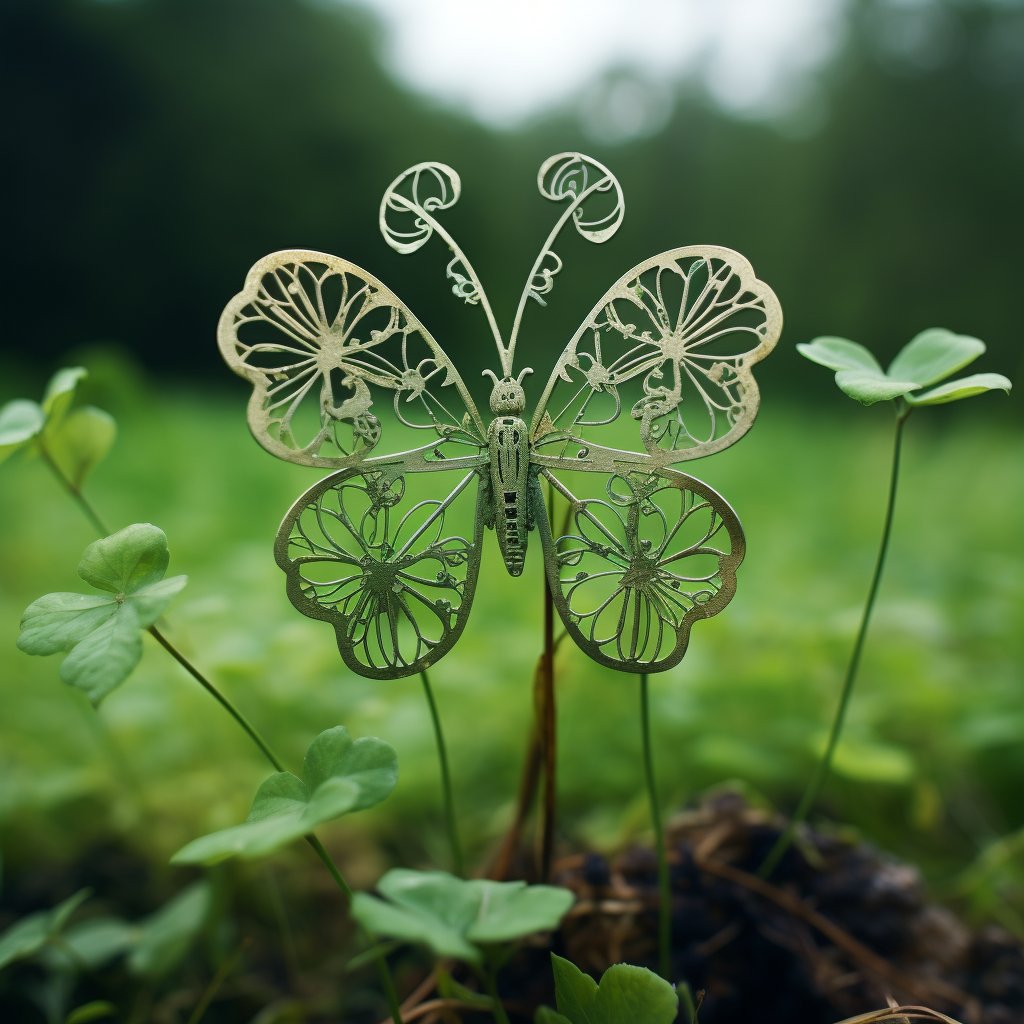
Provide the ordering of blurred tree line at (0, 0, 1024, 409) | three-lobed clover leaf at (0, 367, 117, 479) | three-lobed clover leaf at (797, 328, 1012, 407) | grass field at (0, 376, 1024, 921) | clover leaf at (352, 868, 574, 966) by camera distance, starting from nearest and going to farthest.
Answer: clover leaf at (352, 868, 574, 966)
three-lobed clover leaf at (797, 328, 1012, 407)
three-lobed clover leaf at (0, 367, 117, 479)
grass field at (0, 376, 1024, 921)
blurred tree line at (0, 0, 1024, 409)

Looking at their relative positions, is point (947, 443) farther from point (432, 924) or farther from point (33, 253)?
point (33, 253)

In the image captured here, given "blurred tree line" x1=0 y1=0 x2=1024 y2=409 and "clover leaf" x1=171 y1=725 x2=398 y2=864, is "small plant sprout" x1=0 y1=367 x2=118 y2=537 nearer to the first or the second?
"clover leaf" x1=171 y1=725 x2=398 y2=864

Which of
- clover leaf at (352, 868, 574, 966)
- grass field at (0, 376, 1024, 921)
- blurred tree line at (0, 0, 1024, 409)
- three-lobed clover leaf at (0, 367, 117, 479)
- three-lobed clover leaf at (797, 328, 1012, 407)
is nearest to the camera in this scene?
clover leaf at (352, 868, 574, 966)

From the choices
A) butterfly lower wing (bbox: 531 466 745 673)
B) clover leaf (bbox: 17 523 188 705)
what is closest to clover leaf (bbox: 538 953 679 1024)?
butterfly lower wing (bbox: 531 466 745 673)

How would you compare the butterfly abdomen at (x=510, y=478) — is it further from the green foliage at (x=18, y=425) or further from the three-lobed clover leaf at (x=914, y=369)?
the green foliage at (x=18, y=425)

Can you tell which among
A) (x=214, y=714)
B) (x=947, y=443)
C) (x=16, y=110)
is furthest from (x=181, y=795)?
(x=16, y=110)

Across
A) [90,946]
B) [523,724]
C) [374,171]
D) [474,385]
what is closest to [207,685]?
[90,946]
